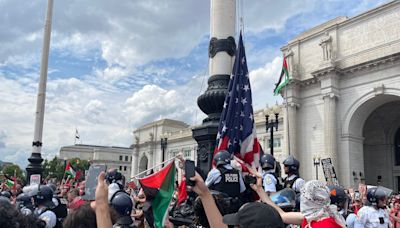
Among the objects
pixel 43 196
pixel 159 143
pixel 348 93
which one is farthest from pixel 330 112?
pixel 159 143

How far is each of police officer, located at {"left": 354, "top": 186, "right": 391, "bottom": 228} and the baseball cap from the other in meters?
4.91

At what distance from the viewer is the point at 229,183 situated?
575cm

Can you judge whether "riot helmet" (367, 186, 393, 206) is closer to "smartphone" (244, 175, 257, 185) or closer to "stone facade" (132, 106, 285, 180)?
"smartphone" (244, 175, 257, 185)

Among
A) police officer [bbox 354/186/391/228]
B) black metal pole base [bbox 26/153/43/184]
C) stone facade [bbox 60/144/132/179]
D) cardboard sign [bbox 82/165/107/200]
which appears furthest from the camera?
stone facade [bbox 60/144/132/179]

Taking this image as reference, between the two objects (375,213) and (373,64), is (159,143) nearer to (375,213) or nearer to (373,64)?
(373,64)

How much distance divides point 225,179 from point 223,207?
2.07 metres

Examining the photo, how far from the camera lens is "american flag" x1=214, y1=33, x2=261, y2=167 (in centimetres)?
A: 846

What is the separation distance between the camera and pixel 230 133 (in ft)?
28.2

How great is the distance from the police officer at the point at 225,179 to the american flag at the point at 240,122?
228 cm

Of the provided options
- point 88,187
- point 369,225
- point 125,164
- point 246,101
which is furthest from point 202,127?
point 125,164

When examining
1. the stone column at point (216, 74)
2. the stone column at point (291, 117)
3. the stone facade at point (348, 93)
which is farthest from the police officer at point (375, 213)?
the stone column at point (291, 117)

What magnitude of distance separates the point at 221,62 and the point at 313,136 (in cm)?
2433

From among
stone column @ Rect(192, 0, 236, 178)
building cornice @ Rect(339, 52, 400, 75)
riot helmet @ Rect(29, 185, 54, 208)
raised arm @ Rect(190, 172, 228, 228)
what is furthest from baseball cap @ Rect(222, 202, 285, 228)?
building cornice @ Rect(339, 52, 400, 75)

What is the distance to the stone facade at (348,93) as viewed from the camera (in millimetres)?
29500
